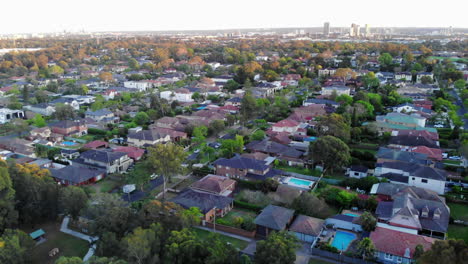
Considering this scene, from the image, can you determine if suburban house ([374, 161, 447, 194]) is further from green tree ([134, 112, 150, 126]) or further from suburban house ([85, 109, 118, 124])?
suburban house ([85, 109, 118, 124])

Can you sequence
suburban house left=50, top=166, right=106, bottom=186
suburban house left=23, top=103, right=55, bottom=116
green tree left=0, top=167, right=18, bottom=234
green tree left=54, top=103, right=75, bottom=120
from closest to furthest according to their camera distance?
green tree left=0, top=167, right=18, bottom=234
suburban house left=50, top=166, right=106, bottom=186
green tree left=54, top=103, right=75, bottom=120
suburban house left=23, top=103, right=55, bottom=116

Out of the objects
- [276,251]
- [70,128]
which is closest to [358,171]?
[276,251]

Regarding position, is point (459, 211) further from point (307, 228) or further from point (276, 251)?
point (276, 251)

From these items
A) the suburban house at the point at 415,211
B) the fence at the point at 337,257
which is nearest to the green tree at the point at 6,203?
the fence at the point at 337,257

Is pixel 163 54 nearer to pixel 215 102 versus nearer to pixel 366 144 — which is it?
pixel 215 102

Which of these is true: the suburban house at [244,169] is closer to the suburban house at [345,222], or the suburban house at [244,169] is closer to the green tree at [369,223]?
the suburban house at [345,222]

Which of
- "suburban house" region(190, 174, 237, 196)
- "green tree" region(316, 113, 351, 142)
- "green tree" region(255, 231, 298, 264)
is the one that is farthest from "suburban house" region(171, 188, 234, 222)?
"green tree" region(316, 113, 351, 142)

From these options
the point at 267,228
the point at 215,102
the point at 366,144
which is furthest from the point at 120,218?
the point at 215,102
